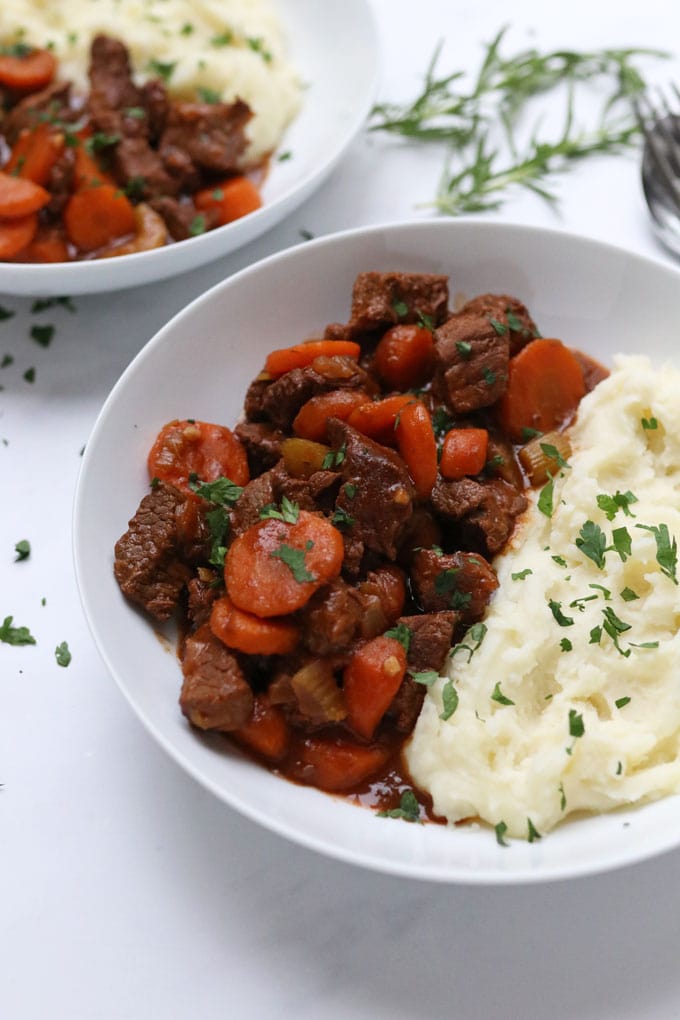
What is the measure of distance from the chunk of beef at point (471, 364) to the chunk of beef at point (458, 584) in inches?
32.0

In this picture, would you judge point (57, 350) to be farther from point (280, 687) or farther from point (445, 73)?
point (445, 73)

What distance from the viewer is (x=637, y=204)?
6180 mm

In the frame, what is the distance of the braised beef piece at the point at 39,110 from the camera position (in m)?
6.01

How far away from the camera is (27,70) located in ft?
20.3

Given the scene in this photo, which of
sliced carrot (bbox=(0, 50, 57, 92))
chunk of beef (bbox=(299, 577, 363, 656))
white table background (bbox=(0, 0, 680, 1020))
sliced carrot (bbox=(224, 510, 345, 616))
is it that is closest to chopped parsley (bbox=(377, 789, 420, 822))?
white table background (bbox=(0, 0, 680, 1020))

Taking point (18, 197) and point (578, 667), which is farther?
point (18, 197)

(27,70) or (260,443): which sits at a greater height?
(27,70)

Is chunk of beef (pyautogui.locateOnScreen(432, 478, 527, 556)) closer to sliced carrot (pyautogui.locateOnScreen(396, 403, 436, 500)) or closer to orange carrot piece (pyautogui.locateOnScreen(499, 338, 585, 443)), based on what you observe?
sliced carrot (pyautogui.locateOnScreen(396, 403, 436, 500))

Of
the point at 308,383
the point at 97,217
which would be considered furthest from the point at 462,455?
the point at 97,217

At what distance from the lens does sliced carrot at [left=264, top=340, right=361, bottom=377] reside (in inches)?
189

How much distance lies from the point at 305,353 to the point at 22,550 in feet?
5.79

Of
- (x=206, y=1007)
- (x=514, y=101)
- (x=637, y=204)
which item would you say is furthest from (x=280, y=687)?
(x=514, y=101)

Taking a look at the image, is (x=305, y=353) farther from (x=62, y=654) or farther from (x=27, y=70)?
(x=27, y=70)

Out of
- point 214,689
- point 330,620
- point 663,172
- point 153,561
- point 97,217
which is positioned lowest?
point 214,689
